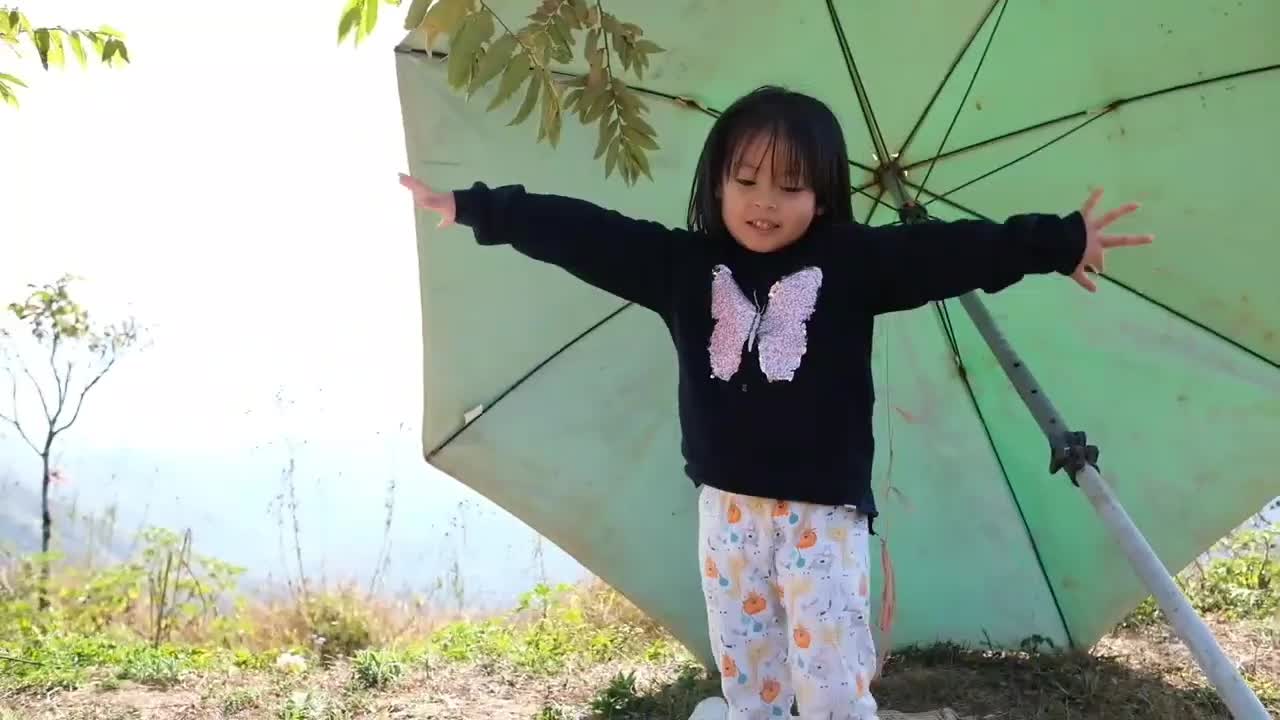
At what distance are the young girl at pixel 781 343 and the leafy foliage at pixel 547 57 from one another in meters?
0.17

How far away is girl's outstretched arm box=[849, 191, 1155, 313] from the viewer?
1.68 m

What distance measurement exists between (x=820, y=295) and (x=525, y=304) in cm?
101

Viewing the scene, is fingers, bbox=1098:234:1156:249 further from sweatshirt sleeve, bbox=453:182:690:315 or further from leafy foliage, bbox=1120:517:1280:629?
leafy foliage, bbox=1120:517:1280:629

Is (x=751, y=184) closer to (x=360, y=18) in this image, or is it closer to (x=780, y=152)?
(x=780, y=152)

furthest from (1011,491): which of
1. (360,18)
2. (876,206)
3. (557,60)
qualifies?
(360,18)

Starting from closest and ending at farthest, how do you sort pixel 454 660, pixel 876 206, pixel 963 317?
pixel 876 206, pixel 963 317, pixel 454 660

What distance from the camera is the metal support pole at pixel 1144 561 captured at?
1565mm

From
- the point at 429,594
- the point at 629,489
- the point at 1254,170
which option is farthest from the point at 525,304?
the point at 429,594

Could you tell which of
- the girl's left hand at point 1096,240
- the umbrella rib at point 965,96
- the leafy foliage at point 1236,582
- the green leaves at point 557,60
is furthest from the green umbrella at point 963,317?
the leafy foliage at point 1236,582

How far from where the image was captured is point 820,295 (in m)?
1.86

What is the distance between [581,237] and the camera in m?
1.93

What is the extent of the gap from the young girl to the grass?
42.7 inches

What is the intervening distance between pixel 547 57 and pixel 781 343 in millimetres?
632

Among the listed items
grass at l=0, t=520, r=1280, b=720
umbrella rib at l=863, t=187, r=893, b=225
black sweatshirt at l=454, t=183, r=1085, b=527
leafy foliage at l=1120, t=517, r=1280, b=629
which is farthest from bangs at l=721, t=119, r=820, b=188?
leafy foliage at l=1120, t=517, r=1280, b=629
